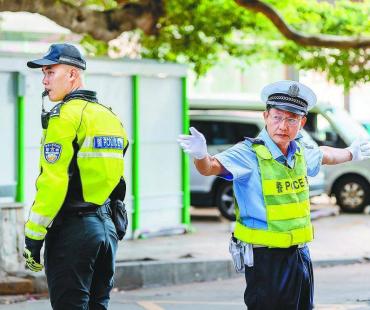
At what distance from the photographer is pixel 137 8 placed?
48.8ft

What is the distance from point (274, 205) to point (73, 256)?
107cm

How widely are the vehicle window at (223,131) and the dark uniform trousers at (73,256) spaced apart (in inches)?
494

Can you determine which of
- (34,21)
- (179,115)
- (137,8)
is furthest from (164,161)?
(34,21)

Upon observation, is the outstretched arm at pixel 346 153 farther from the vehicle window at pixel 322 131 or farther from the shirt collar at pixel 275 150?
the vehicle window at pixel 322 131

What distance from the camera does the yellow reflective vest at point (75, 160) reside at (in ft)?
18.0

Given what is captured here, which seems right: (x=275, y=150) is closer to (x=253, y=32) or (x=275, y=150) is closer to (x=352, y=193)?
(x=253, y=32)

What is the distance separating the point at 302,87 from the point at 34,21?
18.1m

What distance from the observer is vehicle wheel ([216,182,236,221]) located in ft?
58.2

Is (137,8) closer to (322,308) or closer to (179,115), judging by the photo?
(179,115)

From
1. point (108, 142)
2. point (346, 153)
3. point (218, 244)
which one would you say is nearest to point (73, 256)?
point (108, 142)

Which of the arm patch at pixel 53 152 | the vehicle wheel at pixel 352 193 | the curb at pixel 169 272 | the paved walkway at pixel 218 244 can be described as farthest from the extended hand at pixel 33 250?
the vehicle wheel at pixel 352 193

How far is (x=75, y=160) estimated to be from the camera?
5629 mm

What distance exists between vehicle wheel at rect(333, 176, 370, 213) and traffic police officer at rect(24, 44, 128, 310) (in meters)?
13.5

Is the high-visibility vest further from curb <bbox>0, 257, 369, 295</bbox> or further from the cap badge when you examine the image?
curb <bbox>0, 257, 369, 295</bbox>
